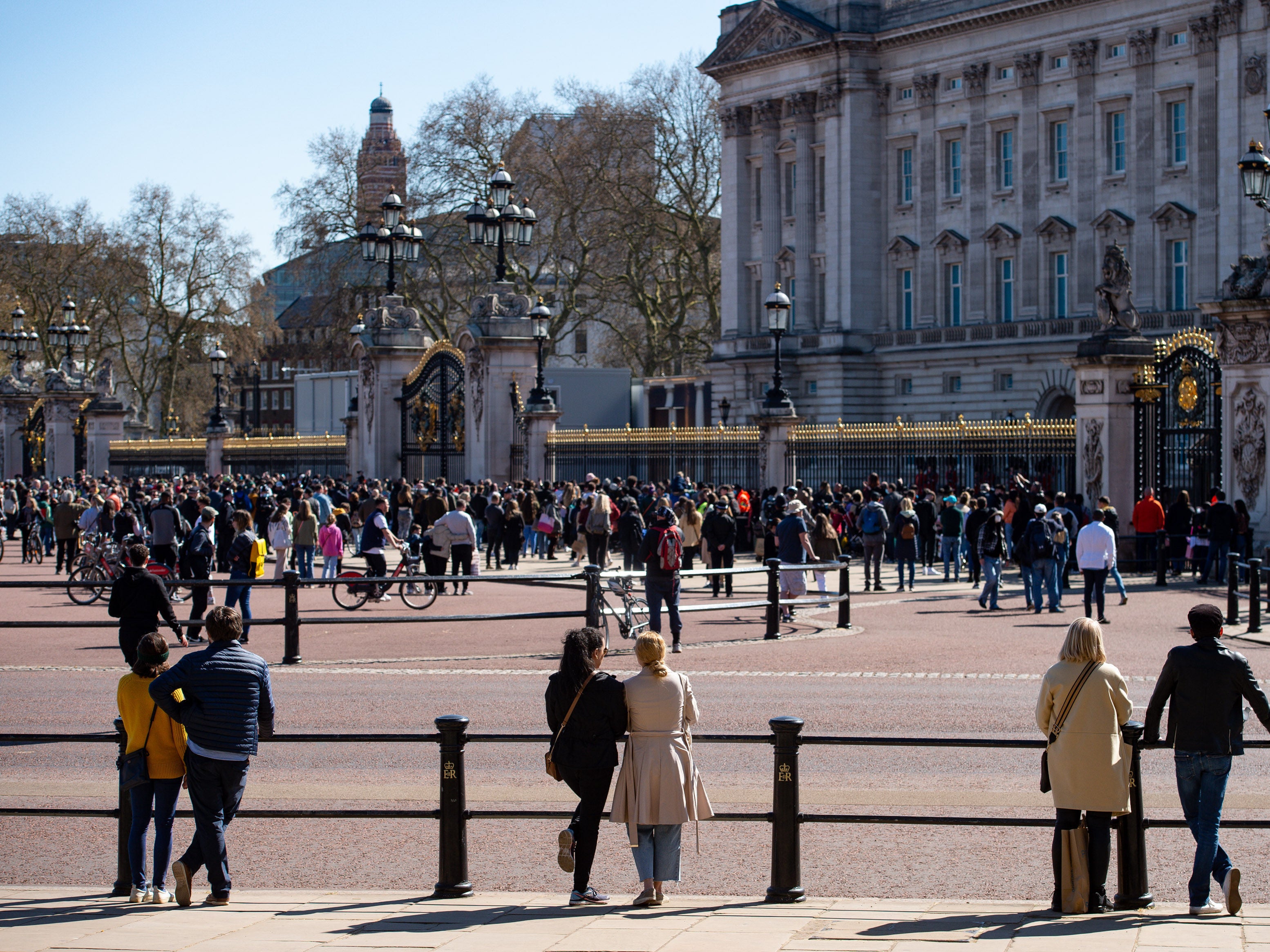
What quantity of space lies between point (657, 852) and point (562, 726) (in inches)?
28.0

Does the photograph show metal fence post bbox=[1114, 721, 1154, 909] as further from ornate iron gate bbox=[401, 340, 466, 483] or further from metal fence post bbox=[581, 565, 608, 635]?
ornate iron gate bbox=[401, 340, 466, 483]

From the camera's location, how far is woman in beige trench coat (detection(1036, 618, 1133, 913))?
7.45 meters

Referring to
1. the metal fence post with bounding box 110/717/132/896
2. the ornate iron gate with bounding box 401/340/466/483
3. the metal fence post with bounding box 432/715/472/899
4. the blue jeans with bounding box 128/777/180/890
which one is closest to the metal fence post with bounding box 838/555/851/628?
the metal fence post with bounding box 432/715/472/899

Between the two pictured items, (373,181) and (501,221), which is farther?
(373,181)

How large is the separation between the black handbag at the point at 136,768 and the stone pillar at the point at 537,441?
89.1 ft

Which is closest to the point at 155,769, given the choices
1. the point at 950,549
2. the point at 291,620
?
the point at 291,620

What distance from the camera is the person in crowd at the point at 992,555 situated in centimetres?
2181

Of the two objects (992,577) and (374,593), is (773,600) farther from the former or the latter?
(374,593)

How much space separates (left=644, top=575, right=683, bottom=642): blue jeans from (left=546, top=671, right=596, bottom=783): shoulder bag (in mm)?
9966

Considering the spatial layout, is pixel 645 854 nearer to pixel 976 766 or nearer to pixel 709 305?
pixel 976 766

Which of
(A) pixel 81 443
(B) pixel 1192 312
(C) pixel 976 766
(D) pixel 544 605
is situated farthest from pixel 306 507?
(B) pixel 1192 312

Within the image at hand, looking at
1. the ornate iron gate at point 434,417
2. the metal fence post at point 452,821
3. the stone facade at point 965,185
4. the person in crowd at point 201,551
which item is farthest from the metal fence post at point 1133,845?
the stone facade at point 965,185

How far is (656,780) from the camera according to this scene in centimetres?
769

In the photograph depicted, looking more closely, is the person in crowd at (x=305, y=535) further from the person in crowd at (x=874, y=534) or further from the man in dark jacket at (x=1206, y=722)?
the man in dark jacket at (x=1206, y=722)
